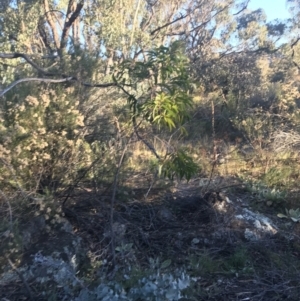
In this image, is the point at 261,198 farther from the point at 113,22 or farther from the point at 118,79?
the point at 113,22

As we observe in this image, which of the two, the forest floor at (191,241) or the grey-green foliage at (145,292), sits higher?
the grey-green foliage at (145,292)

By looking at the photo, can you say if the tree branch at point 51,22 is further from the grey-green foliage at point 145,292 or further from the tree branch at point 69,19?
the grey-green foliage at point 145,292

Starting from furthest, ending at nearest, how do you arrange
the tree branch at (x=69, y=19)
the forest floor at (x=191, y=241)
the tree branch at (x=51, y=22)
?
1. the tree branch at (x=51, y=22)
2. the tree branch at (x=69, y=19)
3. the forest floor at (x=191, y=241)

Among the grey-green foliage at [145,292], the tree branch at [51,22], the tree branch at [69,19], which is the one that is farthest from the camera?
the tree branch at [51,22]

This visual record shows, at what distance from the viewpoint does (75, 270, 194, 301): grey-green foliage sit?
339 centimetres

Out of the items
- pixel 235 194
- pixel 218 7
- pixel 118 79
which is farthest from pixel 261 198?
pixel 218 7

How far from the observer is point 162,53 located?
4680mm

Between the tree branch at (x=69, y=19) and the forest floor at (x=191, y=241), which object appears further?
Answer: the tree branch at (x=69, y=19)

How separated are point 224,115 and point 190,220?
6.11 m

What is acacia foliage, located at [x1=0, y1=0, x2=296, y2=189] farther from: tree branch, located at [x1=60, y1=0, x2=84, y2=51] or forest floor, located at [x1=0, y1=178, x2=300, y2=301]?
forest floor, located at [x1=0, y1=178, x2=300, y2=301]

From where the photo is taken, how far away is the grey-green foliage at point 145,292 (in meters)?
3.39

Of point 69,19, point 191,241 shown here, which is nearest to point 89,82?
point 191,241

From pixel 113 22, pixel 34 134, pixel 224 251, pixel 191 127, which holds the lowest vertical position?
pixel 224 251

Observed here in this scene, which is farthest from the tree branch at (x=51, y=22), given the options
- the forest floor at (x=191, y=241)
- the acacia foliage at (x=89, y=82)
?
the forest floor at (x=191, y=241)
